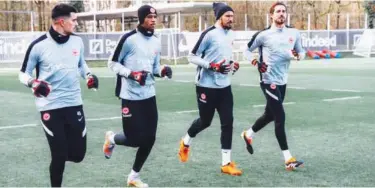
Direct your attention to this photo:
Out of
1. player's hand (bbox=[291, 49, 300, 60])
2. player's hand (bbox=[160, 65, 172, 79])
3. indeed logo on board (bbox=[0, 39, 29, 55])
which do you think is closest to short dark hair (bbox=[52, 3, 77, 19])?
player's hand (bbox=[160, 65, 172, 79])

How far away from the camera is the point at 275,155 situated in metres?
9.10

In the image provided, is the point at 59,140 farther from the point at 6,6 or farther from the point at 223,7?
the point at 6,6

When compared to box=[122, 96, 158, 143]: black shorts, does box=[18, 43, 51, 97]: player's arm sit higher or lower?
higher

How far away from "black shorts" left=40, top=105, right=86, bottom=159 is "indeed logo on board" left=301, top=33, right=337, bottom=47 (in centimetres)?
3647

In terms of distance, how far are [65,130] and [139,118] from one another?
38.9 inches

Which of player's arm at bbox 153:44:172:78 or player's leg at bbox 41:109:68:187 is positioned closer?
player's leg at bbox 41:109:68:187

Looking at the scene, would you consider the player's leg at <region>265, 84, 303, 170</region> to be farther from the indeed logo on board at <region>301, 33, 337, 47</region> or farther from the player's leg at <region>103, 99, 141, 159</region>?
the indeed logo on board at <region>301, 33, 337, 47</region>

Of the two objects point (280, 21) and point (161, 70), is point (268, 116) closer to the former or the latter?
point (280, 21)

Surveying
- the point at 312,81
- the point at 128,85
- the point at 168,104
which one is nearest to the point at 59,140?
the point at 128,85

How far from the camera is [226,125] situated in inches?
324

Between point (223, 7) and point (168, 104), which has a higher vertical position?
point (223, 7)

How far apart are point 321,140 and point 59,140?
5.33 meters

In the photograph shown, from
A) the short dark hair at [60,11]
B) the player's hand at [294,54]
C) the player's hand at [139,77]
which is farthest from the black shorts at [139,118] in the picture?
the player's hand at [294,54]

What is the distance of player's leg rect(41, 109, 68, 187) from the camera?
638 cm
